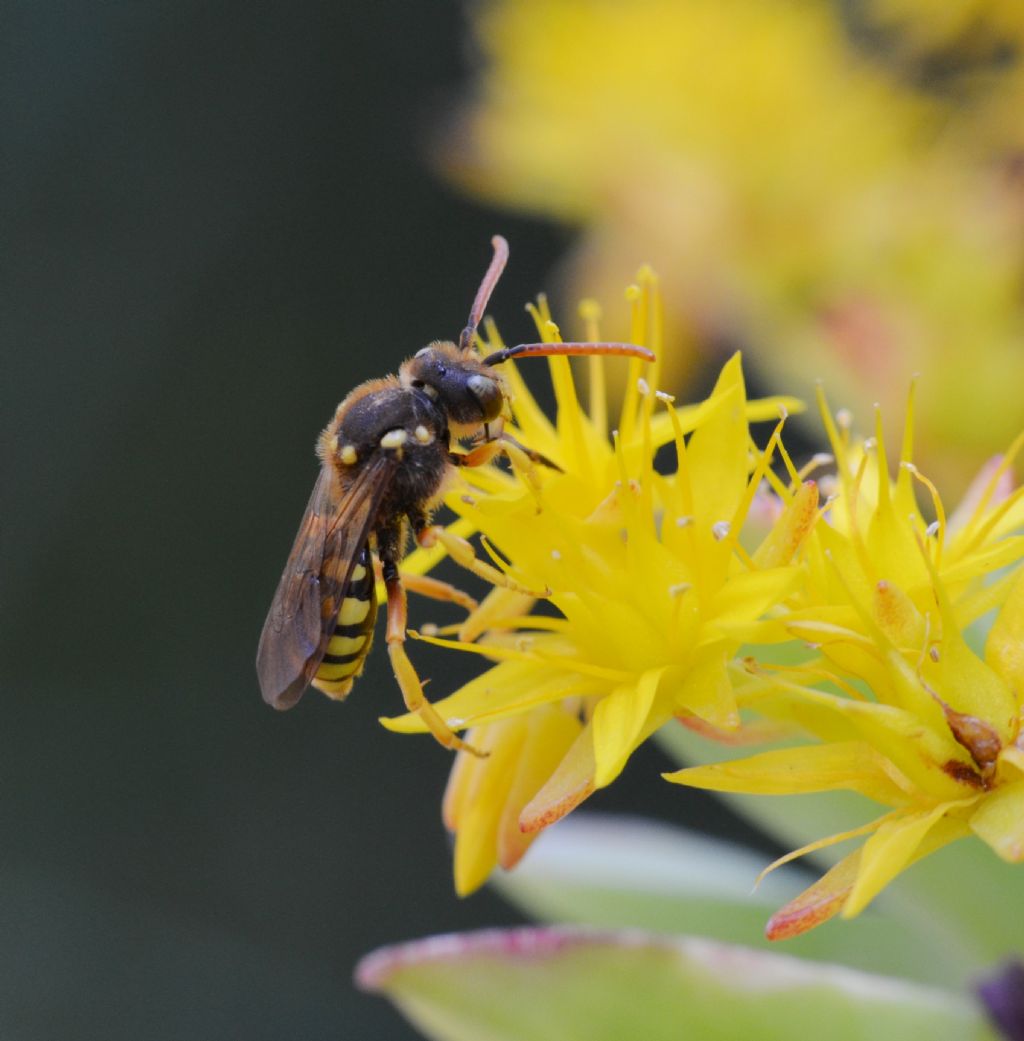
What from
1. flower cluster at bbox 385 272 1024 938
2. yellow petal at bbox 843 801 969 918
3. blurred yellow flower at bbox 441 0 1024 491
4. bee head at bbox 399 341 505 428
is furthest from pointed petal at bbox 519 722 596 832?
blurred yellow flower at bbox 441 0 1024 491

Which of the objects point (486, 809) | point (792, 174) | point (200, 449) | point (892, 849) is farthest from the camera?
point (200, 449)

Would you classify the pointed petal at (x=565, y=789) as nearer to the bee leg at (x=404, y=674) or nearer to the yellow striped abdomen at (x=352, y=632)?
the bee leg at (x=404, y=674)

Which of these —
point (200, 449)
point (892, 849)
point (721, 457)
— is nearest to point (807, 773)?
point (892, 849)

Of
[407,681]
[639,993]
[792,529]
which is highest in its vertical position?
[792,529]

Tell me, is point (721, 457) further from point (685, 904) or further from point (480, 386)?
point (685, 904)

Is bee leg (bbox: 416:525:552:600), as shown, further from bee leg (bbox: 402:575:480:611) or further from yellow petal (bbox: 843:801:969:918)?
yellow petal (bbox: 843:801:969:918)

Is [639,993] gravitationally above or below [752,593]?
below

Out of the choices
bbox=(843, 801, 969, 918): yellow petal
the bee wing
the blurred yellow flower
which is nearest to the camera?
bbox=(843, 801, 969, 918): yellow petal
